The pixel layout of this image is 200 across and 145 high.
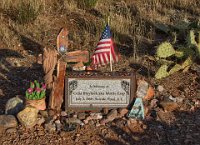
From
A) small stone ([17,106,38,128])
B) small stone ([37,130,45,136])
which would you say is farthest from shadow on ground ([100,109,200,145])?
small stone ([17,106,38,128])

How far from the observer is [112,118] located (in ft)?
16.2

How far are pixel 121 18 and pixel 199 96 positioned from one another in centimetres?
226

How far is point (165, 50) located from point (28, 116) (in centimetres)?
205

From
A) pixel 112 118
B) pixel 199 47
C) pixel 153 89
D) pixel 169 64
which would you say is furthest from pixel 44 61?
pixel 199 47

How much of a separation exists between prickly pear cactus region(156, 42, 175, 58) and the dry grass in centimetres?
63

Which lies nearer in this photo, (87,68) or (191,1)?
(87,68)

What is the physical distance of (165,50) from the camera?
5.80 m

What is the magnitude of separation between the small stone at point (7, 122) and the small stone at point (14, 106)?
13 cm

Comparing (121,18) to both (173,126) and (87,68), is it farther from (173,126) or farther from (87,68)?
(173,126)

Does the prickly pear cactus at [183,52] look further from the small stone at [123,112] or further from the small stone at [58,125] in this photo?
the small stone at [58,125]

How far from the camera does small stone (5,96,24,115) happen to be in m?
4.87

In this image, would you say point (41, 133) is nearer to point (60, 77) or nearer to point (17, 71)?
point (60, 77)

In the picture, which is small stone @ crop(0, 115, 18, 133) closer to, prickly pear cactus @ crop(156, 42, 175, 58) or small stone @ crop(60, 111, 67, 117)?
small stone @ crop(60, 111, 67, 117)

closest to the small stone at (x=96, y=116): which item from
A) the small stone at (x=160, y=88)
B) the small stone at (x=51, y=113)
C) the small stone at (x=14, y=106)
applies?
the small stone at (x=51, y=113)
